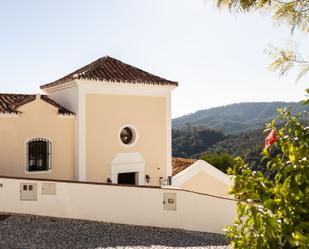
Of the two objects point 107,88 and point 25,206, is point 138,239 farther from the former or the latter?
point 107,88

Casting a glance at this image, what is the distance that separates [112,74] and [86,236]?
8.99 meters

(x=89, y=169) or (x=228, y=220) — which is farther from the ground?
(x=89, y=169)

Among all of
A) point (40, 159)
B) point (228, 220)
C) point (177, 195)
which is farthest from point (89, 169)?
point (228, 220)

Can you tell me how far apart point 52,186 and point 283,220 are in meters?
10.6

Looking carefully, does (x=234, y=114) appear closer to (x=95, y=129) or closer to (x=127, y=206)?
(x=95, y=129)

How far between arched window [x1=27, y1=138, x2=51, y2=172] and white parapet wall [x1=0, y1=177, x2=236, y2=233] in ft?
10.3

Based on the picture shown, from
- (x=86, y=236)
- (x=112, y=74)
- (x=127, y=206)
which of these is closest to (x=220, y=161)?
(x=112, y=74)

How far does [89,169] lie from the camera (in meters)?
17.8

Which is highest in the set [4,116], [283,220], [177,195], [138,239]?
[4,116]

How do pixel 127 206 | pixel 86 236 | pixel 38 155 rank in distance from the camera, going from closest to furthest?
pixel 86 236 < pixel 127 206 < pixel 38 155

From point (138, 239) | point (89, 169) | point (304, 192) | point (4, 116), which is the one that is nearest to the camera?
point (304, 192)

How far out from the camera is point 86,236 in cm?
1194

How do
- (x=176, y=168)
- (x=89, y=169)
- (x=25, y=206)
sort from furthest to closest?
(x=176, y=168) → (x=89, y=169) → (x=25, y=206)

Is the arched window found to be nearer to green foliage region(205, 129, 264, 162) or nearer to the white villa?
the white villa
